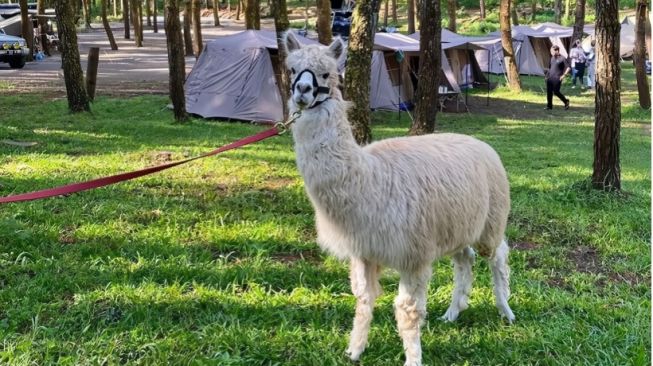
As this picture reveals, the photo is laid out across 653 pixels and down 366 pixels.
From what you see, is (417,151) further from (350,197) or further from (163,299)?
(163,299)

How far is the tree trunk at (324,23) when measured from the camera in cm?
1373

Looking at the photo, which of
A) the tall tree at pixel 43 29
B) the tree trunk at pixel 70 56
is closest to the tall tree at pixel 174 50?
the tree trunk at pixel 70 56

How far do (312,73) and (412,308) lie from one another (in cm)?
129

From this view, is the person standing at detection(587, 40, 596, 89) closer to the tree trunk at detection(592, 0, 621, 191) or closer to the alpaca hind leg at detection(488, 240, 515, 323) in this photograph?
the tree trunk at detection(592, 0, 621, 191)

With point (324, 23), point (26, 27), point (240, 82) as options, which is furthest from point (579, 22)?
point (26, 27)

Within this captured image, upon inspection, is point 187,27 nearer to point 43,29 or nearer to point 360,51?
point 43,29

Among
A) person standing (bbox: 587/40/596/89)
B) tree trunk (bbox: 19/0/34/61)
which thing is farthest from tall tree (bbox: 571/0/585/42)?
tree trunk (bbox: 19/0/34/61)

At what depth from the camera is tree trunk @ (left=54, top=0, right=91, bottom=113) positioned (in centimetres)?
1277

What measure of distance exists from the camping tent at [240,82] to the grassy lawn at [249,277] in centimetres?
614

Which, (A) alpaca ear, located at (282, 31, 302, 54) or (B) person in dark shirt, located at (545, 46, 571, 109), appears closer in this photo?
(A) alpaca ear, located at (282, 31, 302, 54)

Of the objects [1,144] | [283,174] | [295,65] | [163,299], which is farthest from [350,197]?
[1,144]

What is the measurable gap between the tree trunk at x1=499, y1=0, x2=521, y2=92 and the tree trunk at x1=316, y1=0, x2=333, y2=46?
10207mm

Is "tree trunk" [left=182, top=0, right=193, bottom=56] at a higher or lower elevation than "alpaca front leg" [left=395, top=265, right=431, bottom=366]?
higher

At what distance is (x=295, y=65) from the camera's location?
3.05 metres
